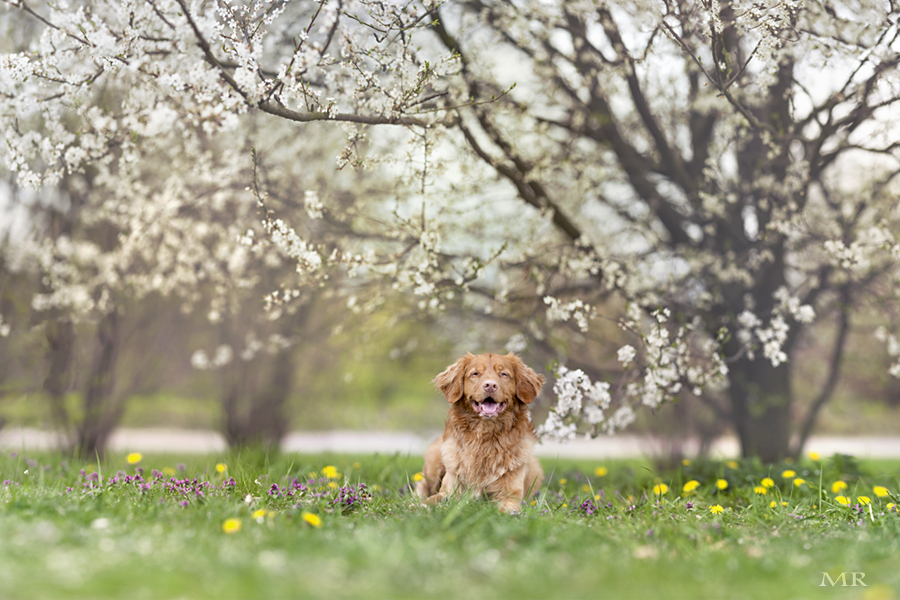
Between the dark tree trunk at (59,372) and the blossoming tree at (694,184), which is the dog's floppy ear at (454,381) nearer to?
the blossoming tree at (694,184)

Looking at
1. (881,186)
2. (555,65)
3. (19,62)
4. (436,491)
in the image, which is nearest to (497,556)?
(436,491)

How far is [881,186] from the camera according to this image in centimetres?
627

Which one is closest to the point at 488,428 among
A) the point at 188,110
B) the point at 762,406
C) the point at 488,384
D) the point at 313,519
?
the point at 488,384

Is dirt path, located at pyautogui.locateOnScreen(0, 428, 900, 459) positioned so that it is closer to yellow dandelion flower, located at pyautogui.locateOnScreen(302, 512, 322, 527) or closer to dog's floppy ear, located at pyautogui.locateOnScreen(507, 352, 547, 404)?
dog's floppy ear, located at pyautogui.locateOnScreen(507, 352, 547, 404)

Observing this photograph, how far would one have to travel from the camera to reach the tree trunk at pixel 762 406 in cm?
706

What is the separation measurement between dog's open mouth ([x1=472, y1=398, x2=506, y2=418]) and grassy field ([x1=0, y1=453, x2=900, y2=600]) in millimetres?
620

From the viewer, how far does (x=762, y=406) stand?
23.1 ft

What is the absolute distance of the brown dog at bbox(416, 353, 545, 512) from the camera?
13.7 ft

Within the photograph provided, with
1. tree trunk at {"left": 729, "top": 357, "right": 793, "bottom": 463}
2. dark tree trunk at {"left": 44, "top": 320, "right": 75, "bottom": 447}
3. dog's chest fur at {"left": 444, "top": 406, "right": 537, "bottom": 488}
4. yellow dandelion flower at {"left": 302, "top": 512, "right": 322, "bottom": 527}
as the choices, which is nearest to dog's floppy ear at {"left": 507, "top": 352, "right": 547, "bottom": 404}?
dog's chest fur at {"left": 444, "top": 406, "right": 537, "bottom": 488}

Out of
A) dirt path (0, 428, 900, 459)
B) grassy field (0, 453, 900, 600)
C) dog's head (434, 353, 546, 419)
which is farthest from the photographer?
dirt path (0, 428, 900, 459)

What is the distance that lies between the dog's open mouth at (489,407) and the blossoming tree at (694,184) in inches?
32.9

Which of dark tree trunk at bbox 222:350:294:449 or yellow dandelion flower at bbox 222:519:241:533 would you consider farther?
dark tree trunk at bbox 222:350:294:449

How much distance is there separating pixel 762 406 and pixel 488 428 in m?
4.40

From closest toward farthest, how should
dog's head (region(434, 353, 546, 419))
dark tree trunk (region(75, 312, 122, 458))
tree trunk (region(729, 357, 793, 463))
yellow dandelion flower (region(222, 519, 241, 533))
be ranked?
yellow dandelion flower (region(222, 519, 241, 533)), dog's head (region(434, 353, 546, 419)), tree trunk (region(729, 357, 793, 463)), dark tree trunk (region(75, 312, 122, 458))
